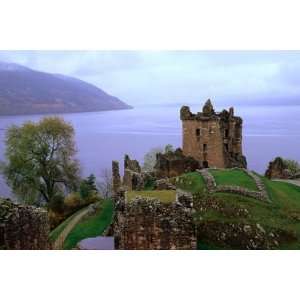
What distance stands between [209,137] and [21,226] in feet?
60.5

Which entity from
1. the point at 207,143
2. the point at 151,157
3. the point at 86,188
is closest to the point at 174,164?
the point at 207,143

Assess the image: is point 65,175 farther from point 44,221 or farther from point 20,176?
point 44,221

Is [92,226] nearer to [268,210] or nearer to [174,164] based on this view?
[268,210]

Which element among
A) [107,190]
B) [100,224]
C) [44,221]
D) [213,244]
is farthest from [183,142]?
[44,221]

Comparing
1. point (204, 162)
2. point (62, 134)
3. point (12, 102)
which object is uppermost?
point (12, 102)

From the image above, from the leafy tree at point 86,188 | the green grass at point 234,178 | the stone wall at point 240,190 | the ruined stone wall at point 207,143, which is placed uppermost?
the ruined stone wall at point 207,143

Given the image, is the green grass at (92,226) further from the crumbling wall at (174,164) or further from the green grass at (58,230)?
the crumbling wall at (174,164)

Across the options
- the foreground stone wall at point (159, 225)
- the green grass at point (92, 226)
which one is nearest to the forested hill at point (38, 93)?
the green grass at point (92, 226)

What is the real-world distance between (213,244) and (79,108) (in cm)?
2264

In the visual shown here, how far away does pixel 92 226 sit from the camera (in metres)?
17.4

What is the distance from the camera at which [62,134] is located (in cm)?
2491

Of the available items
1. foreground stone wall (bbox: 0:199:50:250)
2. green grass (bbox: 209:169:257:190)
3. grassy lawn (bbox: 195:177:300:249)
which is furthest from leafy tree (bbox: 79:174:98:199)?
foreground stone wall (bbox: 0:199:50:250)

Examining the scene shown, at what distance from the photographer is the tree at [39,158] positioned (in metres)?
24.5

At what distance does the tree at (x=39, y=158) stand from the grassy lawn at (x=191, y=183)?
35.1 feet
